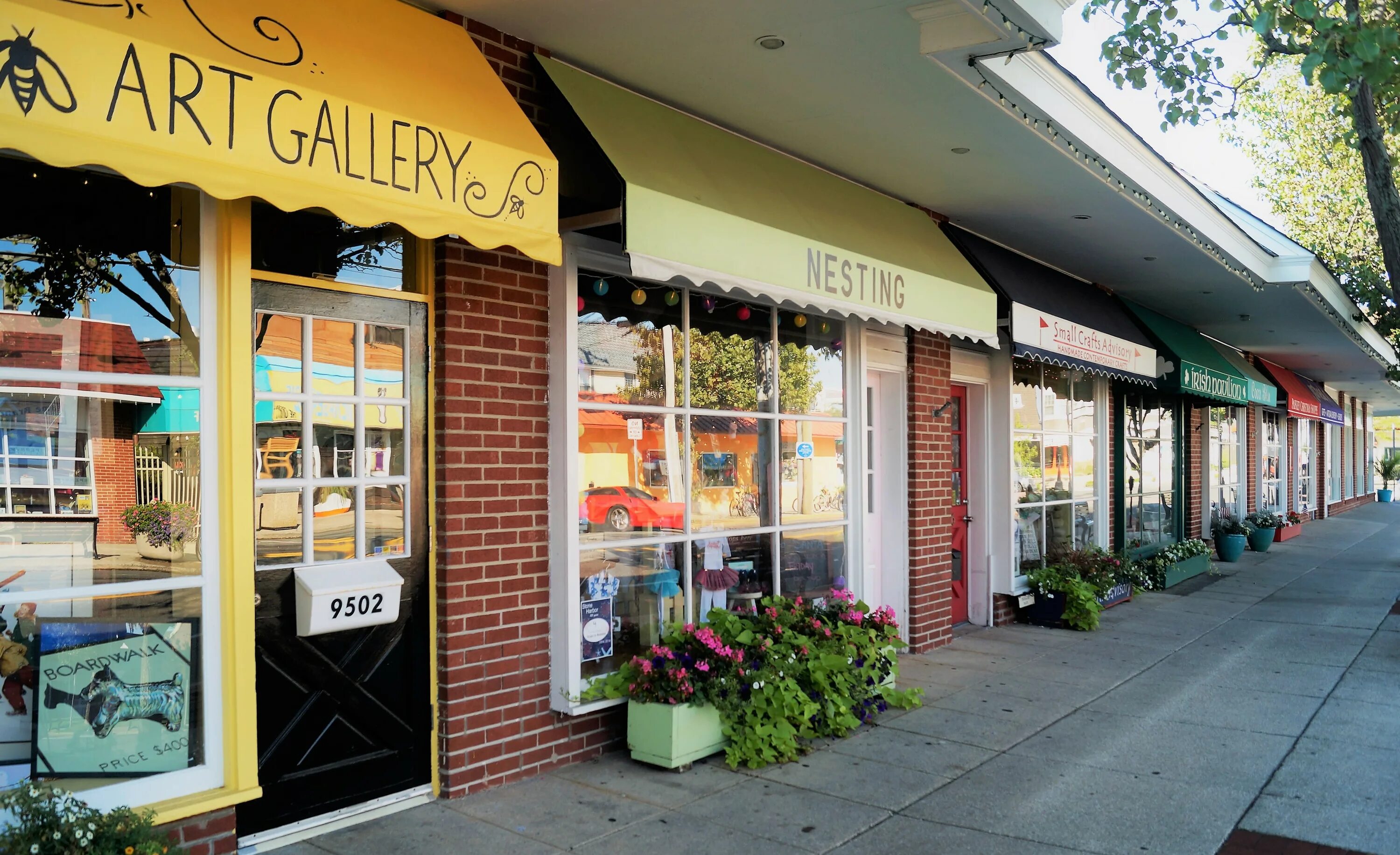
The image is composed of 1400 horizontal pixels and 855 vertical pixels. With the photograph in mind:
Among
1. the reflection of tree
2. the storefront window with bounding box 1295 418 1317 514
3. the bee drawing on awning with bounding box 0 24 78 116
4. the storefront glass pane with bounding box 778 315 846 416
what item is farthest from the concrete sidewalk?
the storefront window with bounding box 1295 418 1317 514

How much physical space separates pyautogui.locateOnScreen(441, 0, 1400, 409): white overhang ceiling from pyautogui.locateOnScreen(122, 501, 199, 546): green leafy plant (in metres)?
2.60

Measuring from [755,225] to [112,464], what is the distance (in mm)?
3310

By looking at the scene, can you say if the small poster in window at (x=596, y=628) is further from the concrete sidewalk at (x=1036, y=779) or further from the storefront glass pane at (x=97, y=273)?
the storefront glass pane at (x=97, y=273)

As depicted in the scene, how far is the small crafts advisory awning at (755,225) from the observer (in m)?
4.95

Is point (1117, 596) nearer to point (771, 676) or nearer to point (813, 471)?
point (813, 471)

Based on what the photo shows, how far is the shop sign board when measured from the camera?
857cm

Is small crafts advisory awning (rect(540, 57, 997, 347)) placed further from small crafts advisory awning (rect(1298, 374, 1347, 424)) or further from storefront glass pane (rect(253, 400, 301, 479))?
small crafts advisory awning (rect(1298, 374, 1347, 424))

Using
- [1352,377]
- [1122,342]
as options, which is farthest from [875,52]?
[1352,377]

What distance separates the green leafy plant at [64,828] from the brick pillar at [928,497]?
6.24 metres

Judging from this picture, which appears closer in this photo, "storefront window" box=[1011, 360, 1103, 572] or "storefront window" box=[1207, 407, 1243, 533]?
"storefront window" box=[1011, 360, 1103, 572]

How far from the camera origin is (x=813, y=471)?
7379mm

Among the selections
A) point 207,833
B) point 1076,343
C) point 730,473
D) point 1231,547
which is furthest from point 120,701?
point 1231,547

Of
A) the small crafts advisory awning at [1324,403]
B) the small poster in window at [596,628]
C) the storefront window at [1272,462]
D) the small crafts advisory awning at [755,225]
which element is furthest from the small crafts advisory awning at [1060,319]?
the small crafts advisory awning at [1324,403]

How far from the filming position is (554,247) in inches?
177
